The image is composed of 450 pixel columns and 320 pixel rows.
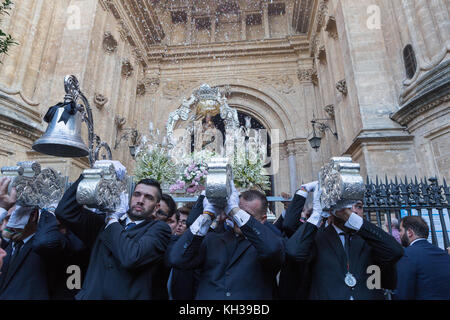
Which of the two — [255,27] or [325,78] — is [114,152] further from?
[255,27]

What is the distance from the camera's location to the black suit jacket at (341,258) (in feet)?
6.34

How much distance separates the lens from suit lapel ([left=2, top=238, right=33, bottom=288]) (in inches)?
87.3

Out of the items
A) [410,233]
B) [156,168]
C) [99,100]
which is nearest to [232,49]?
[99,100]

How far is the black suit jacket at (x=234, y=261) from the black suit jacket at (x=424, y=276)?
140cm

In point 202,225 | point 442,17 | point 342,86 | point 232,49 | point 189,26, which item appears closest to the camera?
point 202,225

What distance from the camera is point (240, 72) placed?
1519 centimetres

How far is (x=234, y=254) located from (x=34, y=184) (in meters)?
1.65

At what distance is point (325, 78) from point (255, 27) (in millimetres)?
6343

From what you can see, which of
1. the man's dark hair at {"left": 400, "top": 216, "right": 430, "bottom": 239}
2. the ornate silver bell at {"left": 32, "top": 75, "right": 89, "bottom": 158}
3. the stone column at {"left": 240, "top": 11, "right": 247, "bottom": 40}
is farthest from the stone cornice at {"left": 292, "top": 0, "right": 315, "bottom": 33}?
the ornate silver bell at {"left": 32, "top": 75, "right": 89, "bottom": 158}

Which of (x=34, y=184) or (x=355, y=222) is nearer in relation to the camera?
(x=355, y=222)

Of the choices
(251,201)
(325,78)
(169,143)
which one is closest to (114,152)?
(169,143)

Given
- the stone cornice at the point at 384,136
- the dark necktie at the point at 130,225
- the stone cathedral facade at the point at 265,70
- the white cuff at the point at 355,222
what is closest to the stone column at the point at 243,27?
the stone cathedral facade at the point at 265,70

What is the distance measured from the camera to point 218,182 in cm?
163

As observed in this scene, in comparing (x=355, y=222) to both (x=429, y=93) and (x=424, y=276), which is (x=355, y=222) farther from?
(x=429, y=93)
